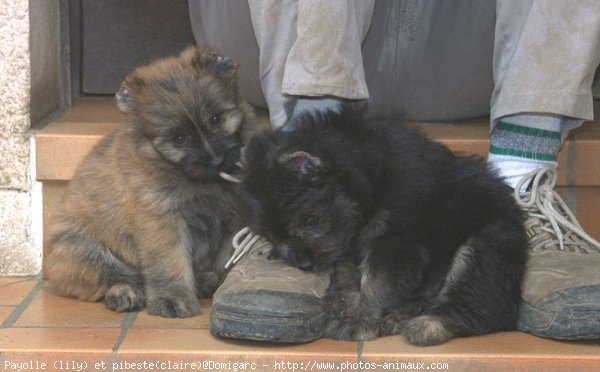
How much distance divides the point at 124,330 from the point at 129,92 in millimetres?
816

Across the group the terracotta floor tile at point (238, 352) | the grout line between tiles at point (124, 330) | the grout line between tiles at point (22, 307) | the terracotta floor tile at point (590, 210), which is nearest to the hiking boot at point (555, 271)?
the terracotta floor tile at point (590, 210)

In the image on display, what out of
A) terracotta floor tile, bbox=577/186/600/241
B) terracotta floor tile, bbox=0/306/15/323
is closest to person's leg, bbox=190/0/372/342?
terracotta floor tile, bbox=0/306/15/323

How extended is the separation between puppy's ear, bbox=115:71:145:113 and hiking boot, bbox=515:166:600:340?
1302 mm

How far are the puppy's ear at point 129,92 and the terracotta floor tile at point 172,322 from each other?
0.71m

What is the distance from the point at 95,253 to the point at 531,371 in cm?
160

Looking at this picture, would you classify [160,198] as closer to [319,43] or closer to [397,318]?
[319,43]

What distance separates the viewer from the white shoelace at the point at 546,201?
304 centimetres

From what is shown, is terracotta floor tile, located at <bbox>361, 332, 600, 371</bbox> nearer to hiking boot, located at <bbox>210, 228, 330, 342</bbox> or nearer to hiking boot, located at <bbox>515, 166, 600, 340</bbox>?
hiking boot, located at <bbox>515, 166, 600, 340</bbox>

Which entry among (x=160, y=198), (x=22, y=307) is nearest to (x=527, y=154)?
(x=160, y=198)

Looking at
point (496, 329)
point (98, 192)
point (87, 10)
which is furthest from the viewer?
point (87, 10)

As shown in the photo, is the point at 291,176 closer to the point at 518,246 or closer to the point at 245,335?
the point at 245,335

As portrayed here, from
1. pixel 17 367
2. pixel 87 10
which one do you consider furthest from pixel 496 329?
pixel 87 10

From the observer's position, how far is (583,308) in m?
2.72

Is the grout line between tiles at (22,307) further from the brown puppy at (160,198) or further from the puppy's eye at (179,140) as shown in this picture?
the puppy's eye at (179,140)
